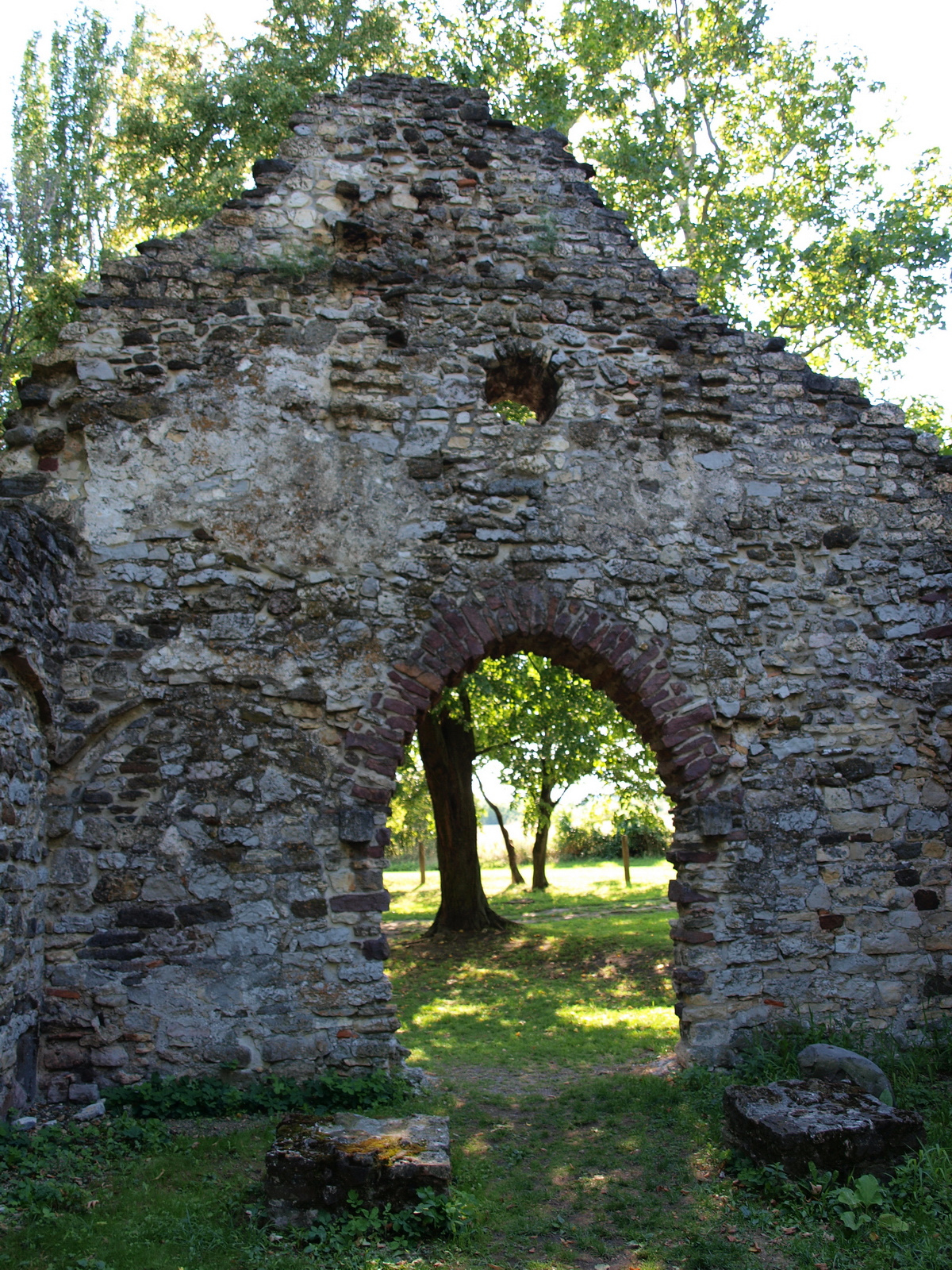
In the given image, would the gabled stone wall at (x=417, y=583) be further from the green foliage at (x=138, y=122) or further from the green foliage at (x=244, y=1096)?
the green foliage at (x=138, y=122)

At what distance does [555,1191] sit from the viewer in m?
4.25

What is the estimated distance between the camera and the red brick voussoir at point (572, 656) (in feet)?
19.1

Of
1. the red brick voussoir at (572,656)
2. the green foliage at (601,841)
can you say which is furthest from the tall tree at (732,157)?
the green foliage at (601,841)

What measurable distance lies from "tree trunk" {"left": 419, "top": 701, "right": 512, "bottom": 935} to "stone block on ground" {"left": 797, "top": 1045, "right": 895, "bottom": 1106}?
795cm

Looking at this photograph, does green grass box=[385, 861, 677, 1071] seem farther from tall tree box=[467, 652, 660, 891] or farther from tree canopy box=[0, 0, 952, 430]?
tree canopy box=[0, 0, 952, 430]

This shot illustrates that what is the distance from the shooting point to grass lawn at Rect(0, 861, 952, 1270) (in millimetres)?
3439

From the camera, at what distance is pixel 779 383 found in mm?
6859

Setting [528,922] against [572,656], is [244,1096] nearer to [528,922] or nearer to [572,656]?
[572,656]

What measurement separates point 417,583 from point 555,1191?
3664 millimetres

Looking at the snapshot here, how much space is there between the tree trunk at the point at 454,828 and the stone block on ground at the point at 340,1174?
8823mm

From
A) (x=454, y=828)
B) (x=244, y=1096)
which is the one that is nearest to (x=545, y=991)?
(x=454, y=828)

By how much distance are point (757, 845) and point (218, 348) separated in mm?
5200

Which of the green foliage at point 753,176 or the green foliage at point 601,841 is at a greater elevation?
the green foliage at point 753,176

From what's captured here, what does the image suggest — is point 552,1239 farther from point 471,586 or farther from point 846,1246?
point 471,586
